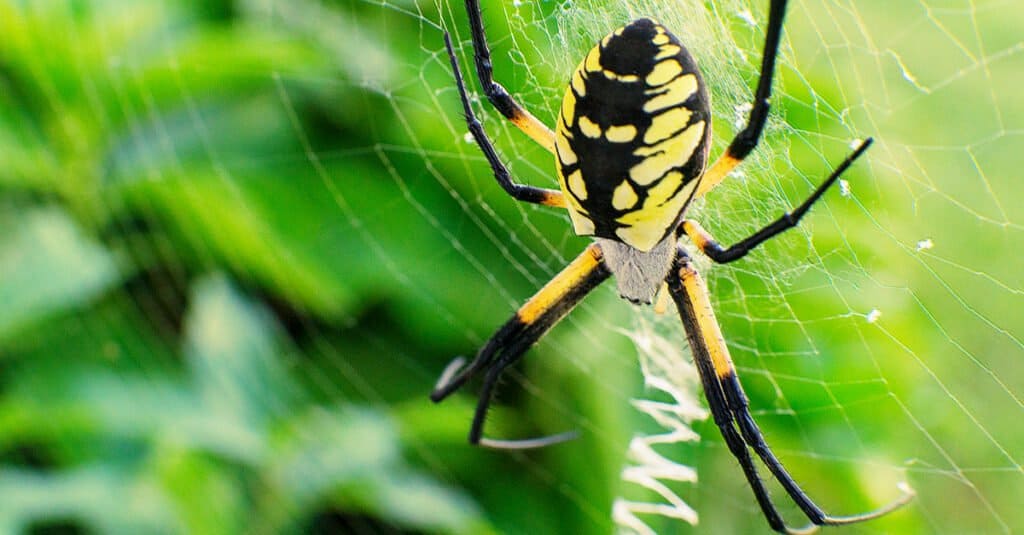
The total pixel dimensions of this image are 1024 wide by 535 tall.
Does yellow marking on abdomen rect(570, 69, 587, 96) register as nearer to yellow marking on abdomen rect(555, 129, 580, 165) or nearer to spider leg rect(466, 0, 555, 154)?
yellow marking on abdomen rect(555, 129, 580, 165)

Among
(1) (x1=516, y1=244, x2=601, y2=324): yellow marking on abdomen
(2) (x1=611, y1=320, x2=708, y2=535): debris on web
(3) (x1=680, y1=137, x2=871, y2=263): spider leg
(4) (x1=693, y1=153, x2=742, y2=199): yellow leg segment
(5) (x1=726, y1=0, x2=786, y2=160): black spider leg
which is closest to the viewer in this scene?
(5) (x1=726, y1=0, x2=786, y2=160): black spider leg

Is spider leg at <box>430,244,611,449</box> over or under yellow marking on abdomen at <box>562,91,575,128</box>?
under

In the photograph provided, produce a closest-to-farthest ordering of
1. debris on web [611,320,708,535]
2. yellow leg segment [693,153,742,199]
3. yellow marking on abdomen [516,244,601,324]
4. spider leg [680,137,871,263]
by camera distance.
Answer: spider leg [680,137,871,263] → yellow leg segment [693,153,742,199] → yellow marking on abdomen [516,244,601,324] → debris on web [611,320,708,535]

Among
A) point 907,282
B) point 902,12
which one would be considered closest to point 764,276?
point 907,282

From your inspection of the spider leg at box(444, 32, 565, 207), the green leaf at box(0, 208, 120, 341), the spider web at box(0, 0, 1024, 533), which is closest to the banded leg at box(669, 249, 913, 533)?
the spider web at box(0, 0, 1024, 533)

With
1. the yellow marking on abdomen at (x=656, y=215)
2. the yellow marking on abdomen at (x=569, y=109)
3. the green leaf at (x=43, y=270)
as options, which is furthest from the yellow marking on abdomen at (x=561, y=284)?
the green leaf at (x=43, y=270)

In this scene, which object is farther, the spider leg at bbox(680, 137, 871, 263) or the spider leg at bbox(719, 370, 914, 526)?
the spider leg at bbox(719, 370, 914, 526)

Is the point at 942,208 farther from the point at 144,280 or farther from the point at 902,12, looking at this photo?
the point at 144,280

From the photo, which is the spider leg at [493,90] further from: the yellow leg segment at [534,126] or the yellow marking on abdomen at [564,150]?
the yellow marking on abdomen at [564,150]
